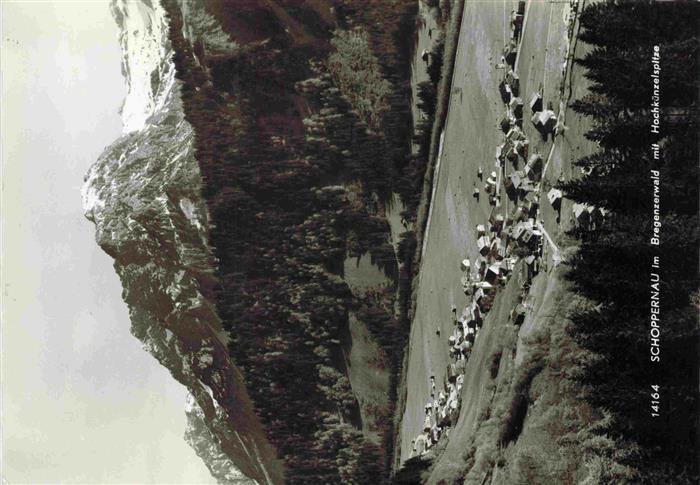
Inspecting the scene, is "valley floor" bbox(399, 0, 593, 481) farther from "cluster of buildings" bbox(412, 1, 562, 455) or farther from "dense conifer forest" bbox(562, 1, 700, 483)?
"dense conifer forest" bbox(562, 1, 700, 483)

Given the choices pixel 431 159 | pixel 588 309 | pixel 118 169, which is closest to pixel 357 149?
pixel 431 159

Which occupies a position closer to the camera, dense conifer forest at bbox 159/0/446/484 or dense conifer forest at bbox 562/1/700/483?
dense conifer forest at bbox 562/1/700/483

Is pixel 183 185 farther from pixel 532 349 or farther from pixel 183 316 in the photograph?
pixel 532 349

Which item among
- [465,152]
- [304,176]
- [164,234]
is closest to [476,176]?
[465,152]

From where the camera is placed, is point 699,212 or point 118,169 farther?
point 118,169

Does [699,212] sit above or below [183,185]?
below

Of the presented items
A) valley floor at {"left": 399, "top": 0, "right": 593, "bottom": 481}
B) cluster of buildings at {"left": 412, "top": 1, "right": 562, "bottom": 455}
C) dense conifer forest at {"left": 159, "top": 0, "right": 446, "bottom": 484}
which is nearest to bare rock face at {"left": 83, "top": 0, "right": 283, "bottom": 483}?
dense conifer forest at {"left": 159, "top": 0, "right": 446, "bottom": 484}
